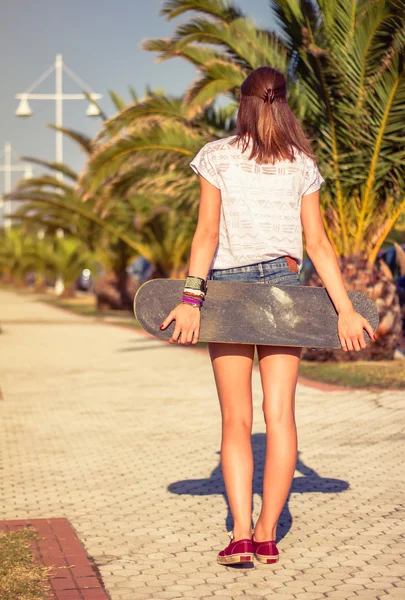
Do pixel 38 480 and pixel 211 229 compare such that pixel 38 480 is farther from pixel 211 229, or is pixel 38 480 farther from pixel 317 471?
pixel 211 229

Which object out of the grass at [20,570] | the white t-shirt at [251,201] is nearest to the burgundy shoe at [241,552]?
the grass at [20,570]

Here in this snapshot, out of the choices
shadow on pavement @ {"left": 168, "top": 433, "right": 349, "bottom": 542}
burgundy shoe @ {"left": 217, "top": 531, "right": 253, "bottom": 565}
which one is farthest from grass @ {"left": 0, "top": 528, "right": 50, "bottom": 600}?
shadow on pavement @ {"left": 168, "top": 433, "right": 349, "bottom": 542}

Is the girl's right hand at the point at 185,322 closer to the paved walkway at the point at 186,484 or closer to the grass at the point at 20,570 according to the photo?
the paved walkway at the point at 186,484

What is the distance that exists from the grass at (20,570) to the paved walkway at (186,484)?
0.92ft

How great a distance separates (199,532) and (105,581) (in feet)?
2.88

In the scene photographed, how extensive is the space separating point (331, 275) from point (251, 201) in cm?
44

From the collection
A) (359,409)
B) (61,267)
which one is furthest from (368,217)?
(61,267)

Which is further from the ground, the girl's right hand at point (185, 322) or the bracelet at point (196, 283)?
the bracelet at point (196, 283)

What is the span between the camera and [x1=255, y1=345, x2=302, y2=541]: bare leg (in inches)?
164

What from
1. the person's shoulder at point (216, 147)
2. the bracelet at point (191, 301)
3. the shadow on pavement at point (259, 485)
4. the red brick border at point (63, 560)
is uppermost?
the person's shoulder at point (216, 147)

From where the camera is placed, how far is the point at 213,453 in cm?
714

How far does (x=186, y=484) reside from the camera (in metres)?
6.17

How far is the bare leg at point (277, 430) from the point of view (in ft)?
13.6

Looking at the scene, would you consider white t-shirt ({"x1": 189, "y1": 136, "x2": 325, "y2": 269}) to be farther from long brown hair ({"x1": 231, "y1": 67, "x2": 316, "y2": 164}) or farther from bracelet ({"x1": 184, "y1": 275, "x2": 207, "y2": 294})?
bracelet ({"x1": 184, "y1": 275, "x2": 207, "y2": 294})
